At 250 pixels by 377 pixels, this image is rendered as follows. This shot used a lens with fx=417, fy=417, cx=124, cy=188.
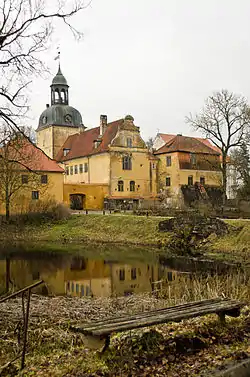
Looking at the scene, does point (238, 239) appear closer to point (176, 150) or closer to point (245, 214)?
point (245, 214)

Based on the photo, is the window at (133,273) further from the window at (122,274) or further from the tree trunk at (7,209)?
the tree trunk at (7,209)

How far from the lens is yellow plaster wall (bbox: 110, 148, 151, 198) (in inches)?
1690

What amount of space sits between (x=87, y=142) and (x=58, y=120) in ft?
26.2

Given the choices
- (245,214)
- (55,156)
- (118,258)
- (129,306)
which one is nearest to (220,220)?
(245,214)

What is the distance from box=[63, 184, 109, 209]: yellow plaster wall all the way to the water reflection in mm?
19096

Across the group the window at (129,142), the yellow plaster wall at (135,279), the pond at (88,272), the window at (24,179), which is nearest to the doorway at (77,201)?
the window at (129,142)

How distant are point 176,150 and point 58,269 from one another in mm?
28634

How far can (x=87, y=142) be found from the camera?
47812mm

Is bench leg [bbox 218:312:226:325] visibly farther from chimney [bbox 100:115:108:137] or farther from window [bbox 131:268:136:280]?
chimney [bbox 100:115:108:137]

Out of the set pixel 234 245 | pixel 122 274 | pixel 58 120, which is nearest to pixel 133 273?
pixel 122 274

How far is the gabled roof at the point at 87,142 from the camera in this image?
1731 inches

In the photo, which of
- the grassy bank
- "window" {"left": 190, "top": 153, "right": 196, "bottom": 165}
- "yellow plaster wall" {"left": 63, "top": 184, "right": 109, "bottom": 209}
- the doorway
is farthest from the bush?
"window" {"left": 190, "top": 153, "right": 196, "bottom": 165}

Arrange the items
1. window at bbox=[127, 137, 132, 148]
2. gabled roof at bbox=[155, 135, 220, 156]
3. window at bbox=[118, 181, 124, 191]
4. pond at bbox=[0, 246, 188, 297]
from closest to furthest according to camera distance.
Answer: pond at bbox=[0, 246, 188, 297] → window at bbox=[118, 181, 124, 191] → window at bbox=[127, 137, 132, 148] → gabled roof at bbox=[155, 135, 220, 156]

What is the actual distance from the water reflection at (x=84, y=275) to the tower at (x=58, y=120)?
112 ft
